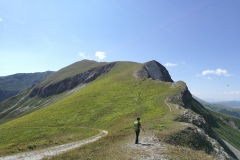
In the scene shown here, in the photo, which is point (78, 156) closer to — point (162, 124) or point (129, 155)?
point (129, 155)

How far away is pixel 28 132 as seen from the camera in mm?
75812

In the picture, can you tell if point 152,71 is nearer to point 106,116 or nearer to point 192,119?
point 106,116

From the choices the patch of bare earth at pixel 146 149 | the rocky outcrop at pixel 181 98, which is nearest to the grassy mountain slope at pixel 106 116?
the rocky outcrop at pixel 181 98

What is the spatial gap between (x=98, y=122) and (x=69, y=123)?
10522mm

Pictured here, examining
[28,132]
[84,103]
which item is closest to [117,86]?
[84,103]

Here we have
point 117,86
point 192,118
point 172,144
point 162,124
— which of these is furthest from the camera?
point 117,86

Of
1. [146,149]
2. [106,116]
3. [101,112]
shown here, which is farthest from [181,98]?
[146,149]

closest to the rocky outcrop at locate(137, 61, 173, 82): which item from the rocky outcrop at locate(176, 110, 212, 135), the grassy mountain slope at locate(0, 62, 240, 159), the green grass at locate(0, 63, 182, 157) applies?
the grassy mountain slope at locate(0, 62, 240, 159)

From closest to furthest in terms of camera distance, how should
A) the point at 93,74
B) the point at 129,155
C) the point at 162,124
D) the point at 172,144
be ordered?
the point at 129,155
the point at 172,144
the point at 162,124
the point at 93,74

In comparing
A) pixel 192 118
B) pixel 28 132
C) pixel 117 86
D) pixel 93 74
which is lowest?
pixel 28 132

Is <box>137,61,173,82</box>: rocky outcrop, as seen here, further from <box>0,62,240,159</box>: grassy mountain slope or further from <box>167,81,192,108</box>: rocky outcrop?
<box>167,81,192,108</box>: rocky outcrop

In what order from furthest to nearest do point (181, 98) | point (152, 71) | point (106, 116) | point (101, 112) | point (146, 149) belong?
1. point (152, 71)
2. point (101, 112)
3. point (181, 98)
4. point (106, 116)
5. point (146, 149)

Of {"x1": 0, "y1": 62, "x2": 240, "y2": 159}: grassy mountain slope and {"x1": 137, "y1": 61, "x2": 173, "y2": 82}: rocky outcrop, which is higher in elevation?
{"x1": 137, "y1": 61, "x2": 173, "y2": 82}: rocky outcrop

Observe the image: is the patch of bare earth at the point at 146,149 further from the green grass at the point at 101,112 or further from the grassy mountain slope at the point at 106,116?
the green grass at the point at 101,112
